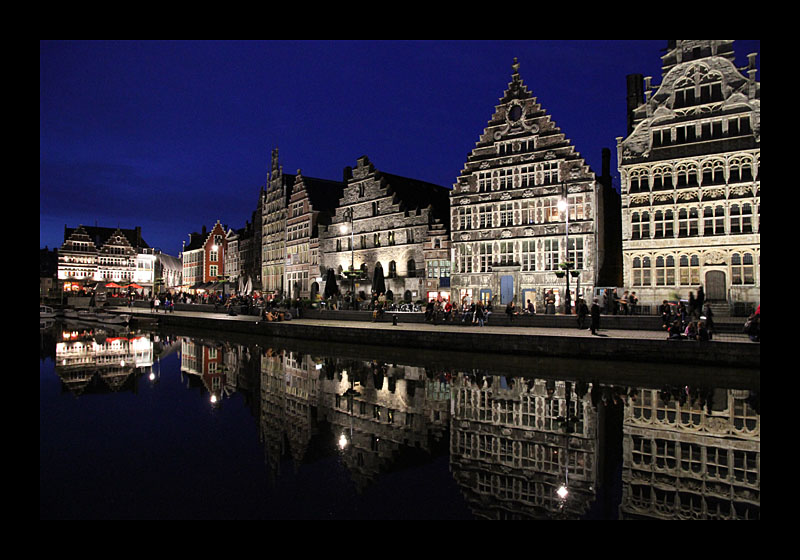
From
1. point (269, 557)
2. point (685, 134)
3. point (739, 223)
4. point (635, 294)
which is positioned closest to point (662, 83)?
point (685, 134)

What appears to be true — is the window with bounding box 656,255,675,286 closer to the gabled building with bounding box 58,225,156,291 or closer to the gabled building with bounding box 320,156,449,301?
the gabled building with bounding box 320,156,449,301

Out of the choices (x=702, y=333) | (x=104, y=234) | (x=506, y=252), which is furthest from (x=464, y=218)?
(x=104, y=234)

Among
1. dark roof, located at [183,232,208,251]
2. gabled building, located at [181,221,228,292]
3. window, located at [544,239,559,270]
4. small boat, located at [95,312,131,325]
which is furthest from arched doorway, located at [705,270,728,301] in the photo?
dark roof, located at [183,232,208,251]

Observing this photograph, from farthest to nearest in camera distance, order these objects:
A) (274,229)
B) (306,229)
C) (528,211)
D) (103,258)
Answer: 1. (103,258)
2. (274,229)
3. (306,229)
4. (528,211)

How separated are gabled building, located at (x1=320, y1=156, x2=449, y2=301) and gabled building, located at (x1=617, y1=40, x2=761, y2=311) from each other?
1578 cm

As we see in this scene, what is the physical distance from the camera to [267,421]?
1355 centimetres

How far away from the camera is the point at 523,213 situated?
36.3 metres

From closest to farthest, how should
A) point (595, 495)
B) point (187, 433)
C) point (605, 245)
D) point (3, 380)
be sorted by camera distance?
point (3, 380), point (595, 495), point (187, 433), point (605, 245)

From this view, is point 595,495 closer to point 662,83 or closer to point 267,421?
point 267,421

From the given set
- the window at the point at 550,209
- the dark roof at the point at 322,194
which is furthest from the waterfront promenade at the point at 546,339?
the dark roof at the point at 322,194

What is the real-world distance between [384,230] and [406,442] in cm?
3535

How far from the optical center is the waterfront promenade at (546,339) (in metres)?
17.7

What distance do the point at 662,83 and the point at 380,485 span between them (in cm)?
3236

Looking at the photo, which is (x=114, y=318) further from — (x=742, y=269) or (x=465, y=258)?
(x=742, y=269)
